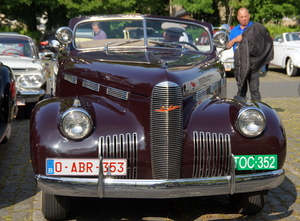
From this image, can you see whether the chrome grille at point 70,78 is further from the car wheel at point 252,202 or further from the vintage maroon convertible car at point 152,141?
the car wheel at point 252,202

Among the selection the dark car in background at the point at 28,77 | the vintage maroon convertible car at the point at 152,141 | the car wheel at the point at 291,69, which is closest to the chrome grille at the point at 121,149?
the vintage maroon convertible car at the point at 152,141

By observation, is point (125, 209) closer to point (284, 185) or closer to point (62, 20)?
point (284, 185)

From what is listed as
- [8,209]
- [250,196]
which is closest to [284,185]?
[250,196]

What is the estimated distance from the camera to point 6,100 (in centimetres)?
636

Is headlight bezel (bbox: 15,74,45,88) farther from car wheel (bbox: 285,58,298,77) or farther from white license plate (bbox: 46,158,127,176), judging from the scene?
car wheel (bbox: 285,58,298,77)

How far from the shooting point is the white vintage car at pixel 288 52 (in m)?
17.4

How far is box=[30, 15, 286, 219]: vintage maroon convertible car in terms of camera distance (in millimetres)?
3881

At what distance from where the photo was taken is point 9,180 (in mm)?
5531

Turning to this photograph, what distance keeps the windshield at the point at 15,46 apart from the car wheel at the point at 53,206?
617 centimetres

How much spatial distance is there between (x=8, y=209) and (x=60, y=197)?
0.69 meters

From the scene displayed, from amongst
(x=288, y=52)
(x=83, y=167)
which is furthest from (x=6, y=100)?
(x=288, y=52)

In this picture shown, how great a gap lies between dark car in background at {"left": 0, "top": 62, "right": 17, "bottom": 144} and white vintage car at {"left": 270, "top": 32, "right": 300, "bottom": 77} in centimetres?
1266

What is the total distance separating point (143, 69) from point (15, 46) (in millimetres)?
6356

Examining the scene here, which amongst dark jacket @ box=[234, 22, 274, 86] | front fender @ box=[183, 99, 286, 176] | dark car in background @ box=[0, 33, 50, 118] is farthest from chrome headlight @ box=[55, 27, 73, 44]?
dark jacket @ box=[234, 22, 274, 86]
